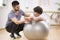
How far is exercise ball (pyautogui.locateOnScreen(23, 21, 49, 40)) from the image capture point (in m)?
2.64

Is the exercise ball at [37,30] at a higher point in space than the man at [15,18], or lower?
lower

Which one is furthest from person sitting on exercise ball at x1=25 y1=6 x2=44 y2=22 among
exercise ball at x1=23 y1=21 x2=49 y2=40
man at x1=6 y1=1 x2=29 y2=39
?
man at x1=6 y1=1 x2=29 y2=39

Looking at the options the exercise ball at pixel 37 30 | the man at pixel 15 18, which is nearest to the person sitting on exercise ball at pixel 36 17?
the exercise ball at pixel 37 30

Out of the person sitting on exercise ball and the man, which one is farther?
the man

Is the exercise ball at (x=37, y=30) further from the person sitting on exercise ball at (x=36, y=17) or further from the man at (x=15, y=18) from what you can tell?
the man at (x=15, y=18)

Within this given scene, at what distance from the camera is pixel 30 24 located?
9.05ft

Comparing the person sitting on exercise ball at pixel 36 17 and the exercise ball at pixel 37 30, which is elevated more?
the person sitting on exercise ball at pixel 36 17

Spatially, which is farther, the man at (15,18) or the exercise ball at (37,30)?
the man at (15,18)

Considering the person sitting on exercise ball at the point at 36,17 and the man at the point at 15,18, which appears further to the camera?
the man at the point at 15,18

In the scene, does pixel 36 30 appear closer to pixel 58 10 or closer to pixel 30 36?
pixel 30 36

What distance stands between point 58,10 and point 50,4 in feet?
1.41

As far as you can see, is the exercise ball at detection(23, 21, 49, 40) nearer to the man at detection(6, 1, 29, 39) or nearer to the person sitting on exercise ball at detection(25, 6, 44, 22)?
the person sitting on exercise ball at detection(25, 6, 44, 22)

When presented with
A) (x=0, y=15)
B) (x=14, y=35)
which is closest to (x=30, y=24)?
(x=14, y=35)

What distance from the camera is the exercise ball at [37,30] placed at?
2.64 meters
